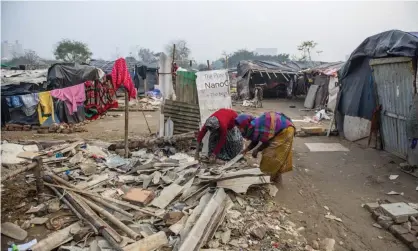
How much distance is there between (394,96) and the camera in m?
7.44

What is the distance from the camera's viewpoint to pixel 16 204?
4.34 m

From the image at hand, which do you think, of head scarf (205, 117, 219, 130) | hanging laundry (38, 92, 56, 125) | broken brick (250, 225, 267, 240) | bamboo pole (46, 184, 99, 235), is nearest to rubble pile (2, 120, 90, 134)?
hanging laundry (38, 92, 56, 125)

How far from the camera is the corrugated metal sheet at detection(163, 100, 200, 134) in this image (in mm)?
8062

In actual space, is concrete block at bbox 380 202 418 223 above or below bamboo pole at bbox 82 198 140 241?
below

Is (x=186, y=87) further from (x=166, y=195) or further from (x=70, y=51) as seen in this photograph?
(x=70, y=51)

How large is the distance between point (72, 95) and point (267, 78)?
1519 cm

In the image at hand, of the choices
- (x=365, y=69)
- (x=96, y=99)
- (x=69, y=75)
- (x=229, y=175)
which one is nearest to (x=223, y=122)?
(x=229, y=175)

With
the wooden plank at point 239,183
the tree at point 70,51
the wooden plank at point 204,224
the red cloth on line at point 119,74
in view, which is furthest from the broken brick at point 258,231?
the tree at point 70,51

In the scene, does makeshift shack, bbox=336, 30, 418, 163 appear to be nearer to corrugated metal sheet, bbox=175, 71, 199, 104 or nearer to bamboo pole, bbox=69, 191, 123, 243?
corrugated metal sheet, bbox=175, 71, 199, 104

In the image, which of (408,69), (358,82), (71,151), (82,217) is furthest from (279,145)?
(358,82)

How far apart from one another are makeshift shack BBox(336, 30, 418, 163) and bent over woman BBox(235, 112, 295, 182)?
3138 mm

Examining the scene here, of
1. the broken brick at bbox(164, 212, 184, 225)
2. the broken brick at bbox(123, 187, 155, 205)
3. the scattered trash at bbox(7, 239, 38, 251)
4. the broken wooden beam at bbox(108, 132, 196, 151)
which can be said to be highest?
the broken wooden beam at bbox(108, 132, 196, 151)

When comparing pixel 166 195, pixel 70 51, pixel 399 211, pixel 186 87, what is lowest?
pixel 399 211

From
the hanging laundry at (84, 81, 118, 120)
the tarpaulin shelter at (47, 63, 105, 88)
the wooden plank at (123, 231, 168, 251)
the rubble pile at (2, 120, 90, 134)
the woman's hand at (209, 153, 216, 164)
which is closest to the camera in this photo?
the wooden plank at (123, 231, 168, 251)
